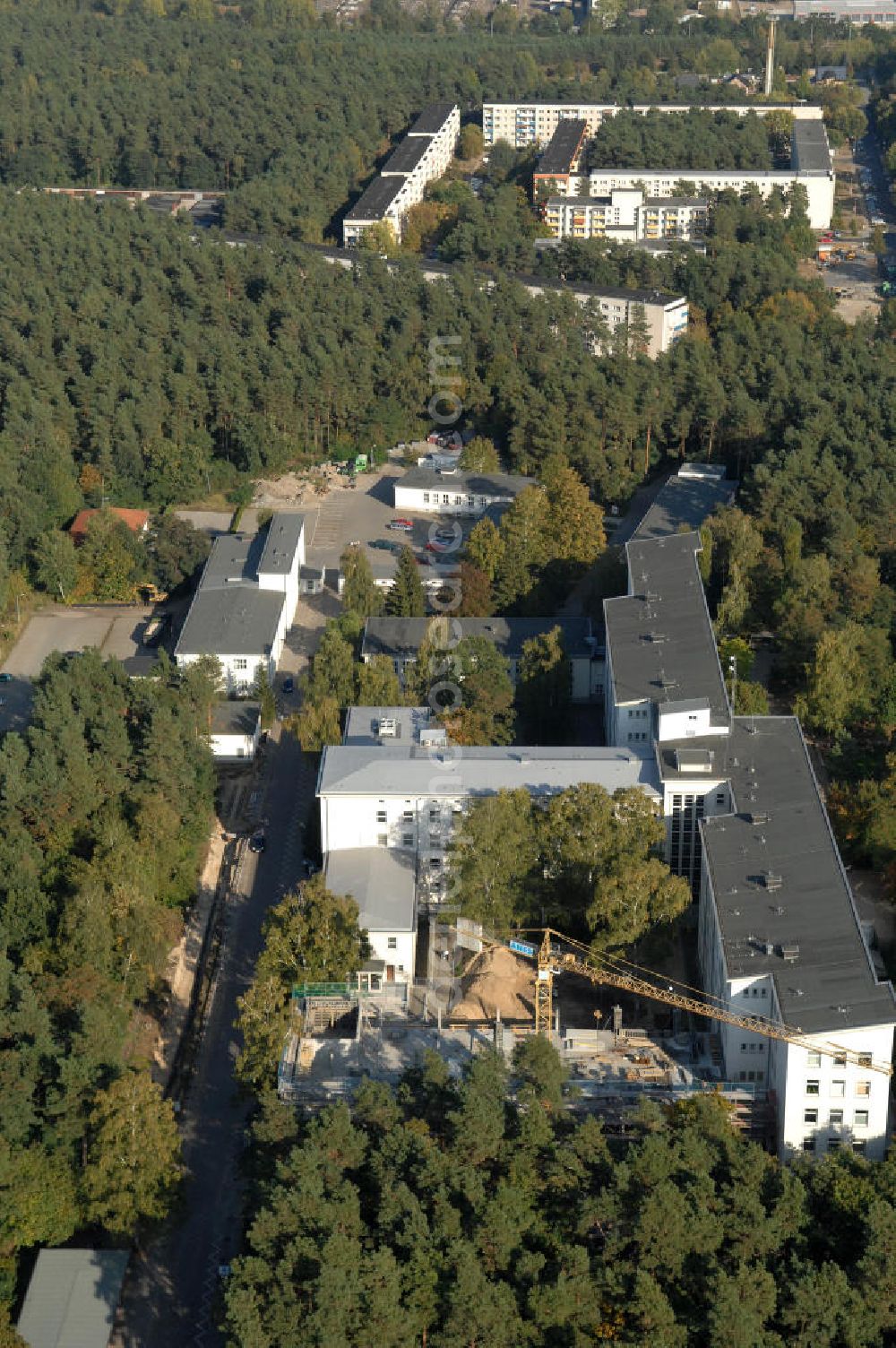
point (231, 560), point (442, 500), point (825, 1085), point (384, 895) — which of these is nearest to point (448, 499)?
point (442, 500)

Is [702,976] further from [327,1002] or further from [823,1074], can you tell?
[327,1002]

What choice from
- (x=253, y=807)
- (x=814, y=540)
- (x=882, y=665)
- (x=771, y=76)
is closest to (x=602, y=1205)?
(x=253, y=807)

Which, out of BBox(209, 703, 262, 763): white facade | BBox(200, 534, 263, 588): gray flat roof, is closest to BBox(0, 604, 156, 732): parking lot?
BBox(200, 534, 263, 588): gray flat roof

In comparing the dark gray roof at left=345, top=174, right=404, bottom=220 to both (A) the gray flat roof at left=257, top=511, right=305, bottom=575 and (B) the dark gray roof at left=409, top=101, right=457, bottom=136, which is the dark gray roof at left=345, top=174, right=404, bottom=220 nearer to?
(B) the dark gray roof at left=409, top=101, right=457, bottom=136

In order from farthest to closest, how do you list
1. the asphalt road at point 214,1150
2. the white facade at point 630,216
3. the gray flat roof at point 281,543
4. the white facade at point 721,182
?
the white facade at point 721,182 → the white facade at point 630,216 → the gray flat roof at point 281,543 → the asphalt road at point 214,1150

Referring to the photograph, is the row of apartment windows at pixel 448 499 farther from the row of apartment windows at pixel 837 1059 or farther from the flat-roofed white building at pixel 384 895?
the row of apartment windows at pixel 837 1059

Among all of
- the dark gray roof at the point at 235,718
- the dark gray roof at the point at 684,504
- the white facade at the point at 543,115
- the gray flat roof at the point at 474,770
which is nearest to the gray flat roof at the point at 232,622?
the dark gray roof at the point at 235,718
